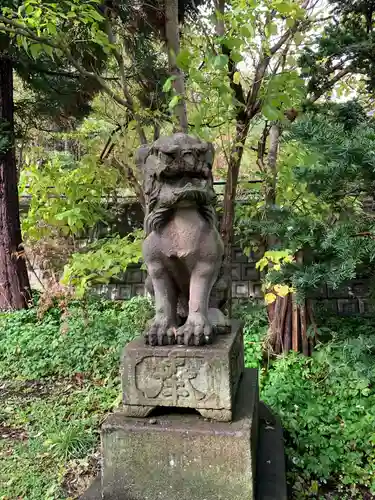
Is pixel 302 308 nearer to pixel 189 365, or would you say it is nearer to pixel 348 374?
pixel 348 374

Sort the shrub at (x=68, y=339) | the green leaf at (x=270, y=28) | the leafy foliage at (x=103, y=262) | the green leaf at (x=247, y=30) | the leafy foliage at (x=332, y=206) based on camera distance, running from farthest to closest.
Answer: the shrub at (x=68, y=339), the leafy foliage at (x=103, y=262), the green leaf at (x=270, y=28), the green leaf at (x=247, y=30), the leafy foliage at (x=332, y=206)

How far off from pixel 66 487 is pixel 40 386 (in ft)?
6.03

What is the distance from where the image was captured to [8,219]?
587 centimetres

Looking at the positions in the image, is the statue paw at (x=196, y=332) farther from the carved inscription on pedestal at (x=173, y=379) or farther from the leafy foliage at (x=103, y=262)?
the leafy foliage at (x=103, y=262)

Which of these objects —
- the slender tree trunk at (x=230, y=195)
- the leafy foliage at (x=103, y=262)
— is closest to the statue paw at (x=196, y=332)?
the leafy foliage at (x=103, y=262)

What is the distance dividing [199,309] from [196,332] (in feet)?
0.46

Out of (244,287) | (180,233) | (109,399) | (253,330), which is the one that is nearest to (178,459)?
(180,233)

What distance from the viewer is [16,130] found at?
625 centimetres

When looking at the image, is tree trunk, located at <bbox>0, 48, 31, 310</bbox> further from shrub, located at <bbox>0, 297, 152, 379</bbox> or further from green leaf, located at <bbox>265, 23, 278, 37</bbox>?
green leaf, located at <bbox>265, 23, 278, 37</bbox>

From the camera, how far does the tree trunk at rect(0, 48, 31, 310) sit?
5.84 m

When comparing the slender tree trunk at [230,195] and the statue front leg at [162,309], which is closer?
the statue front leg at [162,309]

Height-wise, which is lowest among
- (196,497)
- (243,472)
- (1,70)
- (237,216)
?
(196,497)

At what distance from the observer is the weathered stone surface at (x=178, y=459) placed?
1724 mm

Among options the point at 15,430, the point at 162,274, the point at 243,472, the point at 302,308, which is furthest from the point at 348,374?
the point at 15,430
